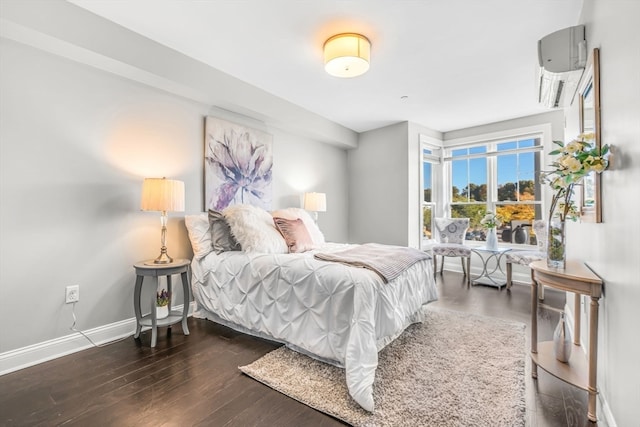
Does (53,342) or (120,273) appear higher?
(120,273)

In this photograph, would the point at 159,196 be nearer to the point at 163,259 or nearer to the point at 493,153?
the point at 163,259

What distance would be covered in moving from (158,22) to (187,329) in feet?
8.45

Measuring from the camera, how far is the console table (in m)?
1.44

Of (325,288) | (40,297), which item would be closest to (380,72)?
(325,288)

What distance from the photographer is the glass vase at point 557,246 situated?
1735 mm

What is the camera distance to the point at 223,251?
2795 mm

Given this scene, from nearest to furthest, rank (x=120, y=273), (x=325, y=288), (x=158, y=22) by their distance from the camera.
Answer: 1. (x=325, y=288)
2. (x=158, y=22)
3. (x=120, y=273)

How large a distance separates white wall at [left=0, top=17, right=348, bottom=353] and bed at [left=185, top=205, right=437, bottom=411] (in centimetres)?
47

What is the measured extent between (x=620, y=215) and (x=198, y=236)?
299 centimetres

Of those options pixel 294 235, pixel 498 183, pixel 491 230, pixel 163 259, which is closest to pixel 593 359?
pixel 294 235

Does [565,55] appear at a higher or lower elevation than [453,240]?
higher

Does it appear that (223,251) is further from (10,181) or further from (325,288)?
(10,181)

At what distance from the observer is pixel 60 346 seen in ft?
7.00

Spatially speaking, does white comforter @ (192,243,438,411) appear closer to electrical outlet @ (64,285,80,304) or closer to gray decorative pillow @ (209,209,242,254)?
gray decorative pillow @ (209,209,242,254)
